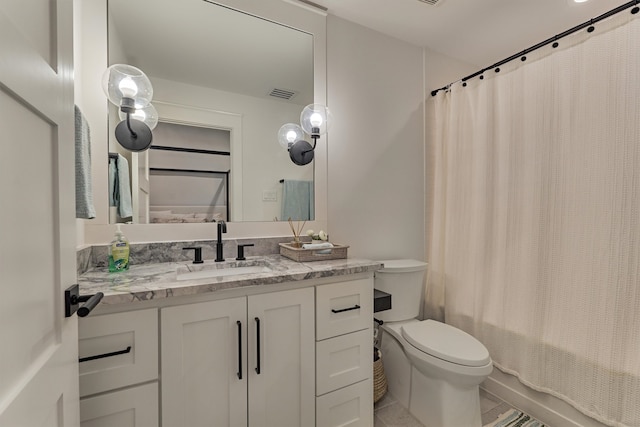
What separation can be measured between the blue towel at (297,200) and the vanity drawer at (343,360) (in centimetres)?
79

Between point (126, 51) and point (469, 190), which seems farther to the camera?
point (469, 190)

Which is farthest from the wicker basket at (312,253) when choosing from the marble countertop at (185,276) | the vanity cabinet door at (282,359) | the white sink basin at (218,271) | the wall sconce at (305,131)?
the wall sconce at (305,131)

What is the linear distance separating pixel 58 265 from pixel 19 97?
13.8 inches

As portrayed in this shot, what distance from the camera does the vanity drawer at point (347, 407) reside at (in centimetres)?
130

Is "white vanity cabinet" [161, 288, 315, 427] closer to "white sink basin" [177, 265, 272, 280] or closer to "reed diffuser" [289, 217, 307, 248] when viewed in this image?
"white sink basin" [177, 265, 272, 280]

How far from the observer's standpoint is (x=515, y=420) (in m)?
1.60

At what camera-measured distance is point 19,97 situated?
45 cm

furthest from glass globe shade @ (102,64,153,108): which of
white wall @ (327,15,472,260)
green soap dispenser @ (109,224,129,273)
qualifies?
white wall @ (327,15,472,260)

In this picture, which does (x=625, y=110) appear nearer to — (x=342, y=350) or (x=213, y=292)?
(x=342, y=350)

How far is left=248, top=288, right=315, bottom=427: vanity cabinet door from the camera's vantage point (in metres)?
1.13

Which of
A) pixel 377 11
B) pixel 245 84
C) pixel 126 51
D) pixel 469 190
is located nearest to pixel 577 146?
pixel 469 190

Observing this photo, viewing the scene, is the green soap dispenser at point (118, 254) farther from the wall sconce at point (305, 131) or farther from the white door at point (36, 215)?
the wall sconce at point (305, 131)

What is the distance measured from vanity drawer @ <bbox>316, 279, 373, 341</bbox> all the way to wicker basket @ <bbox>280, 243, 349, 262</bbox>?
0.24 metres

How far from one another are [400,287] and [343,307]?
2.14ft
